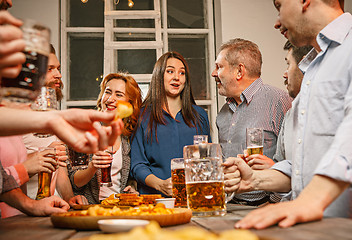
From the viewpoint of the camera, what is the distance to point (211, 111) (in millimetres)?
4465

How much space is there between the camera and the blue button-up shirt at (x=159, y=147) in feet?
8.84

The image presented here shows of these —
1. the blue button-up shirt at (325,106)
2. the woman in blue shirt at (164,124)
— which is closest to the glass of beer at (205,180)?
the blue button-up shirt at (325,106)

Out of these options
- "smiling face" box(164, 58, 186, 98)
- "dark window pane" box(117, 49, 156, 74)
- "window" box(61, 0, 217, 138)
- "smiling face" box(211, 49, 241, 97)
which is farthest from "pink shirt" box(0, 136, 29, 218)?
"dark window pane" box(117, 49, 156, 74)

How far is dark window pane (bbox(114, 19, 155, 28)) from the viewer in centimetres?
452

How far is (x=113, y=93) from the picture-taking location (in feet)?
9.62

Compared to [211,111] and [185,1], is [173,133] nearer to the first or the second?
[211,111]

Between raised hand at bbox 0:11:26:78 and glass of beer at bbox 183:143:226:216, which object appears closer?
raised hand at bbox 0:11:26:78

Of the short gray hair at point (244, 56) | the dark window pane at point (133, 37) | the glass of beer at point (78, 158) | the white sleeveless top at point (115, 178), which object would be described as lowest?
the white sleeveless top at point (115, 178)

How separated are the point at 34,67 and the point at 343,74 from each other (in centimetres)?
111

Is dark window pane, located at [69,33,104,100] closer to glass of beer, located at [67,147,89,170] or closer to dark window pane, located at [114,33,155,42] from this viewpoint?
dark window pane, located at [114,33,155,42]

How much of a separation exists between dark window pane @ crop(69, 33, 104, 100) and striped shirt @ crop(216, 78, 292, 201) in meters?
2.14

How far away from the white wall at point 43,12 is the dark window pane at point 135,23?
0.73 meters

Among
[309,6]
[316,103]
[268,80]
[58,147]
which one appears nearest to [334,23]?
[309,6]

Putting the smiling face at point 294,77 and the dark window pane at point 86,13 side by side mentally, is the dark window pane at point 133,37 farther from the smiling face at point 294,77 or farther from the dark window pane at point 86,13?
the smiling face at point 294,77
